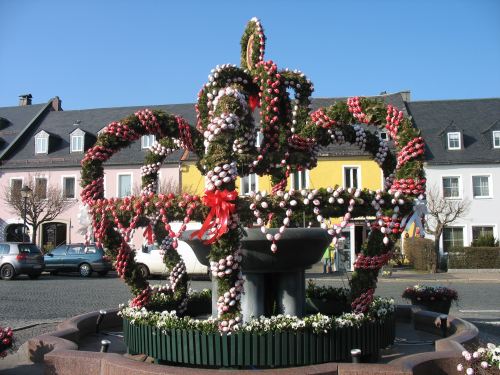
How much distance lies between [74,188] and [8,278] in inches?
492

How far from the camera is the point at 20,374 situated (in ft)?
20.0

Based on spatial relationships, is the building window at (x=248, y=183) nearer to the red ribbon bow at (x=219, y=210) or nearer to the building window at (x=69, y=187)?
the building window at (x=69, y=187)

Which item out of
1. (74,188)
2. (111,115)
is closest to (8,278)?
(74,188)

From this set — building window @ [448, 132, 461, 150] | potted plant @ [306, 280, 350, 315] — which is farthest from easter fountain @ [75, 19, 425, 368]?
building window @ [448, 132, 461, 150]

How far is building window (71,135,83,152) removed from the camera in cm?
3644

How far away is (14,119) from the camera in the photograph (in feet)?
134

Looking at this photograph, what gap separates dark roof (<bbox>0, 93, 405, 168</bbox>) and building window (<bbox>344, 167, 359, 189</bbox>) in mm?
918

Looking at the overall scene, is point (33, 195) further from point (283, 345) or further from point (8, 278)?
point (283, 345)

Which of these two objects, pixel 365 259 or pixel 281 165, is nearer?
pixel 365 259

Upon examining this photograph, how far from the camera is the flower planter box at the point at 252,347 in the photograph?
5727mm

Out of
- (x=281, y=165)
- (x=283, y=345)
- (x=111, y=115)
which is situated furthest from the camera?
(x=111, y=115)

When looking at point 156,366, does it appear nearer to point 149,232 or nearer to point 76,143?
point 149,232

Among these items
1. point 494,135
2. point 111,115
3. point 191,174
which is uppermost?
point 111,115

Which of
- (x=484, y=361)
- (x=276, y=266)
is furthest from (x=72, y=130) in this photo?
(x=484, y=361)
